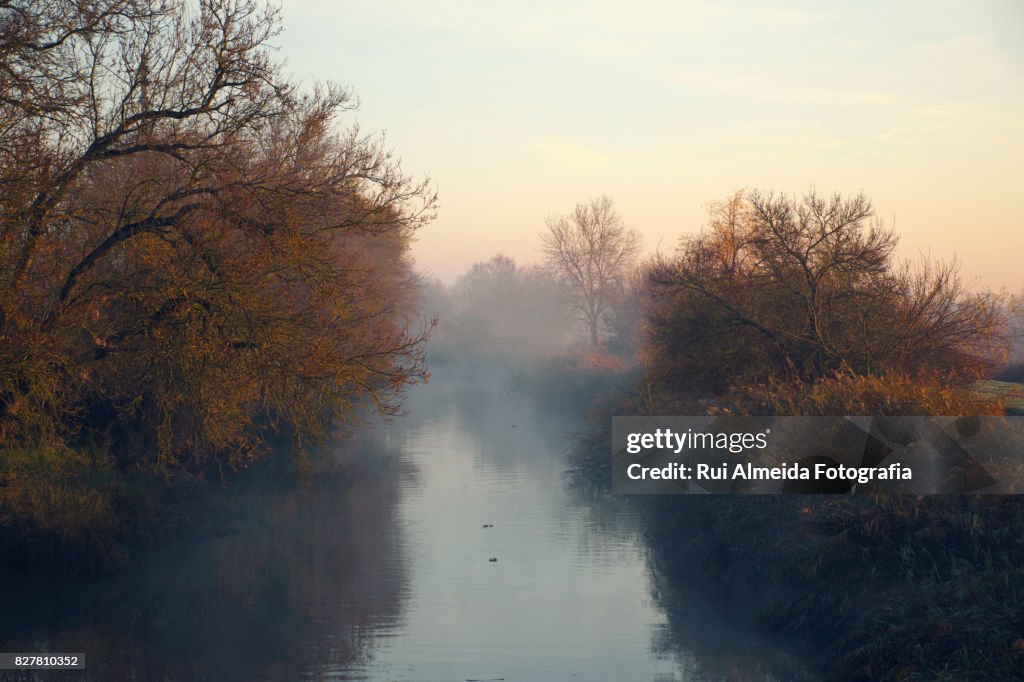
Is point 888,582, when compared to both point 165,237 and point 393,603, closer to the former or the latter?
point 393,603

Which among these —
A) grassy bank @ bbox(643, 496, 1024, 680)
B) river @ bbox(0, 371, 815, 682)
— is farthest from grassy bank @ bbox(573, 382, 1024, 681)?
river @ bbox(0, 371, 815, 682)

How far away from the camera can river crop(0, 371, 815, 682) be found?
13.0m

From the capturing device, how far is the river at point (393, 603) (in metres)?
13.0

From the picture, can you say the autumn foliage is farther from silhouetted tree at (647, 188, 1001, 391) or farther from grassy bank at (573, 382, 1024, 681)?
silhouetted tree at (647, 188, 1001, 391)

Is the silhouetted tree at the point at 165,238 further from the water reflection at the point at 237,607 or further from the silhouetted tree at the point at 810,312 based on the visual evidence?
the silhouetted tree at the point at 810,312

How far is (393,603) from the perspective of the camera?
16.0 meters

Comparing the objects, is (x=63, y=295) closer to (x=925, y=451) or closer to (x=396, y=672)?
(x=396, y=672)

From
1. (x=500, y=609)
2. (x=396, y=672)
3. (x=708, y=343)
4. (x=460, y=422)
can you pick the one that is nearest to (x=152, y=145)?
(x=396, y=672)

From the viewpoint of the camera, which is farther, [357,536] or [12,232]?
[357,536]

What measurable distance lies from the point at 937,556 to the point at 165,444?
32.6 ft

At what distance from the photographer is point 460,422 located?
4888cm

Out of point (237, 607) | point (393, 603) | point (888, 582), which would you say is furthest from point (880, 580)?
point (237, 607)

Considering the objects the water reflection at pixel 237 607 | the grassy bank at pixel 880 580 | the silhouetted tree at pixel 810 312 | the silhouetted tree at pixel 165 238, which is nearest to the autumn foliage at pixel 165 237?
the silhouetted tree at pixel 165 238

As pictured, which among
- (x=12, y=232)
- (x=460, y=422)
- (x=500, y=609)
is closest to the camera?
(x=12, y=232)
